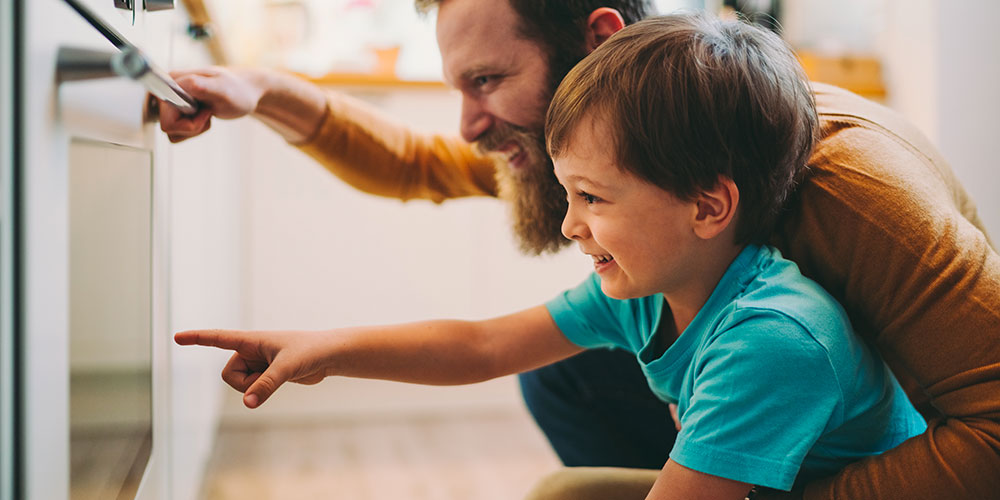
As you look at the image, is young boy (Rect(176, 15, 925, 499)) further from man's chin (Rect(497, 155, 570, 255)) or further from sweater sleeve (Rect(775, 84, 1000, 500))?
man's chin (Rect(497, 155, 570, 255))

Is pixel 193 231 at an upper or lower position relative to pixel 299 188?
lower

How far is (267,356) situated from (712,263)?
0.41 metres

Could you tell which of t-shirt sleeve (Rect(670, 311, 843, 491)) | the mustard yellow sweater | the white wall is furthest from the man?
the white wall

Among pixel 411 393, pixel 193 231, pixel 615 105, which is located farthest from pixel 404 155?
pixel 411 393

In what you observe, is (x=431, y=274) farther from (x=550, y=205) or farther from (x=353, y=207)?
(x=550, y=205)

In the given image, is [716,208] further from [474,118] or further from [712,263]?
[474,118]

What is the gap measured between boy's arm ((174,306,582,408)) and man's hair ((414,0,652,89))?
1.00ft

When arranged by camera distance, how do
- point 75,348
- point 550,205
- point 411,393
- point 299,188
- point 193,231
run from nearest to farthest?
1. point 75,348
2. point 550,205
3. point 193,231
4. point 299,188
5. point 411,393

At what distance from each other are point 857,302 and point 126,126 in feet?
2.06

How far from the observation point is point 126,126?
648 millimetres

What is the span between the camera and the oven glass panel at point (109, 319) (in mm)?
518

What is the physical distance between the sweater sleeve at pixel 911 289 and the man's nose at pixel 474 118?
1.36ft

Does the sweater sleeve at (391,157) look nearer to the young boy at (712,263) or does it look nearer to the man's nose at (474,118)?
the man's nose at (474,118)

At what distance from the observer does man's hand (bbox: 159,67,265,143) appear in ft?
2.75
